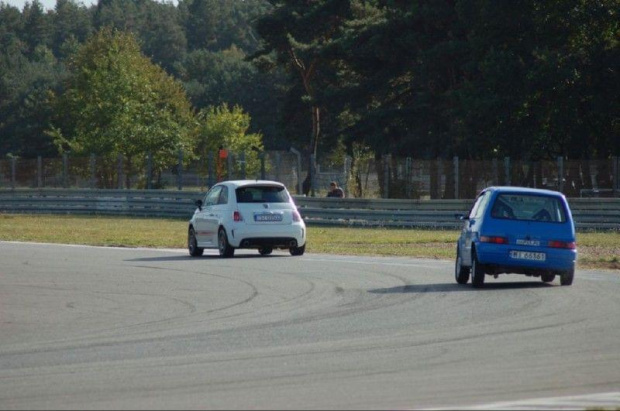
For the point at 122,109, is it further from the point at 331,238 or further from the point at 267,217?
the point at 267,217

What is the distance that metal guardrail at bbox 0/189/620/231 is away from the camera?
39312mm

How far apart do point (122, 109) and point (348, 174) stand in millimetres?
46720

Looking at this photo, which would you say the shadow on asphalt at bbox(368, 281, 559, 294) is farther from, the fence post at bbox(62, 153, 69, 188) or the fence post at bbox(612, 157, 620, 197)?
the fence post at bbox(62, 153, 69, 188)

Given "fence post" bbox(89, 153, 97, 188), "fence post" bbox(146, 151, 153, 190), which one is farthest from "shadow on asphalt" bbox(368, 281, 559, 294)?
"fence post" bbox(89, 153, 97, 188)

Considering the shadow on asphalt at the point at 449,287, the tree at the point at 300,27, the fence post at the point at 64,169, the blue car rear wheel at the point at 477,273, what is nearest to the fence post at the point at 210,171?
the fence post at the point at 64,169

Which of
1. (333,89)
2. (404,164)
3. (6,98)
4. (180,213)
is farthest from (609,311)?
(6,98)

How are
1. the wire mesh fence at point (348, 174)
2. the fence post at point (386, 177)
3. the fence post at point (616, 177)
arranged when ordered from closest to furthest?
the fence post at point (616, 177) < the wire mesh fence at point (348, 174) < the fence post at point (386, 177)

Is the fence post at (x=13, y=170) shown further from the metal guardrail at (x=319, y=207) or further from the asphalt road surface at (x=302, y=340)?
the asphalt road surface at (x=302, y=340)

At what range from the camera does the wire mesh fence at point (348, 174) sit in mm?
42375

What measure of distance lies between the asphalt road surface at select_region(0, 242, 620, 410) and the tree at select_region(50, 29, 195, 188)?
36522 mm

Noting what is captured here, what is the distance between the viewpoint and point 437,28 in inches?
2452

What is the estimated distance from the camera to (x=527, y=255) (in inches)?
773

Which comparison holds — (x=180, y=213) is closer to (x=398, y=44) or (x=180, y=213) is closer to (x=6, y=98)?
(x=398, y=44)

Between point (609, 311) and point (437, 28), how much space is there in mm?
46829
